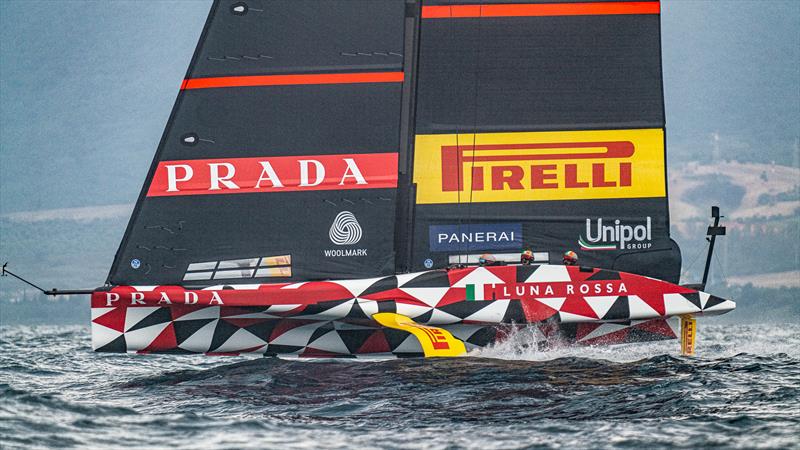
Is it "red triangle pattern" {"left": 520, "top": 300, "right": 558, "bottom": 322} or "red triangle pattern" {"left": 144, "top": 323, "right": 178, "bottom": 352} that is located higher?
"red triangle pattern" {"left": 520, "top": 300, "right": 558, "bottom": 322}

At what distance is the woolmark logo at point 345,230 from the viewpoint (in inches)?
520

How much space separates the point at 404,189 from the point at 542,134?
5.74 ft

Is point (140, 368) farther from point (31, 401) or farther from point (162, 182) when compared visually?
A: point (31, 401)

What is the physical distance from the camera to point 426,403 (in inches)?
408

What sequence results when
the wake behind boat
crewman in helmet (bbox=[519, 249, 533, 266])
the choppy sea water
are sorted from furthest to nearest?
1. crewman in helmet (bbox=[519, 249, 533, 266])
2. the wake behind boat
3. the choppy sea water

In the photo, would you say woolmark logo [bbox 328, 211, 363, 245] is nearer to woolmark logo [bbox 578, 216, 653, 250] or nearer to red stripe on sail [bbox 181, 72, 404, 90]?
red stripe on sail [bbox 181, 72, 404, 90]

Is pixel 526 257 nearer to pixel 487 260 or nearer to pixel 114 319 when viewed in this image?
pixel 487 260

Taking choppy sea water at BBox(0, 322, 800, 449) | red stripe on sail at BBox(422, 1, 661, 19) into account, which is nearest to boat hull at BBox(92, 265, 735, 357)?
choppy sea water at BBox(0, 322, 800, 449)

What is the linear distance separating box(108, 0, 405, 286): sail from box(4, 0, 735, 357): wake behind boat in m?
0.02

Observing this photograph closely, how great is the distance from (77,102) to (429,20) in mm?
Answer: 133969

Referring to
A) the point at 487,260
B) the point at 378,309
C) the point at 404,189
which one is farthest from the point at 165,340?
the point at 487,260

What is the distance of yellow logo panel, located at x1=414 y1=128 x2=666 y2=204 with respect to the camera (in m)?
13.7

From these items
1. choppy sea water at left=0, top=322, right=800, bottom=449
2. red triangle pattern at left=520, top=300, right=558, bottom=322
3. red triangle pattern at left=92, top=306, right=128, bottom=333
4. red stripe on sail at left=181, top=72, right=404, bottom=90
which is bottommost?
choppy sea water at left=0, top=322, right=800, bottom=449

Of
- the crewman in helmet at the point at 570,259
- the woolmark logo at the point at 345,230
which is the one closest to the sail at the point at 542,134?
the crewman in helmet at the point at 570,259
